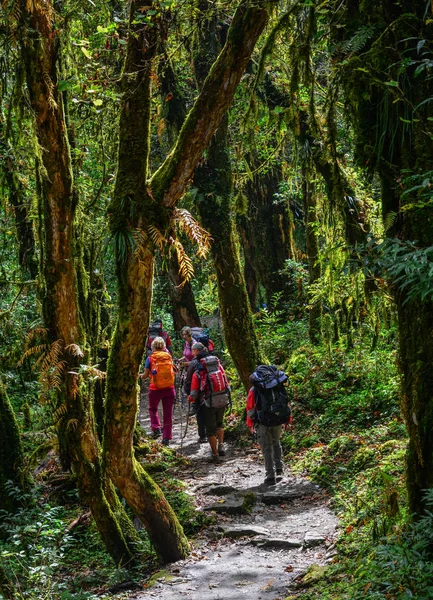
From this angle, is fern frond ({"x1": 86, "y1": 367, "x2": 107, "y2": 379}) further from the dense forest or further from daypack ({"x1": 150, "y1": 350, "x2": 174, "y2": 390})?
daypack ({"x1": 150, "y1": 350, "x2": 174, "y2": 390})

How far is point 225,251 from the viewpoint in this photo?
12930mm

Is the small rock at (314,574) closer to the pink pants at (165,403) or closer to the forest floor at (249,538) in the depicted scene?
the forest floor at (249,538)

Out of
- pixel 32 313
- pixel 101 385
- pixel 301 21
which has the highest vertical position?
pixel 301 21

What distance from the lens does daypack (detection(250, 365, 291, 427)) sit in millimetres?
9727

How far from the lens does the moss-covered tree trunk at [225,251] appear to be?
1291 centimetres

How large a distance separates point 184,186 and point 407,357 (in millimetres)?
3068

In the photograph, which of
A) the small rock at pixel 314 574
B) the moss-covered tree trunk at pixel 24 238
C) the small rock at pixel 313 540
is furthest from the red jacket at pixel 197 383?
the small rock at pixel 314 574

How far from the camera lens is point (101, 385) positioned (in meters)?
10.4

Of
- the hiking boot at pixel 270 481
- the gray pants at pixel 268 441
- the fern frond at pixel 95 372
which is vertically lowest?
the hiking boot at pixel 270 481

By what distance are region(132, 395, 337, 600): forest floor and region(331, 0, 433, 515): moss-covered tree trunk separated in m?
2.55

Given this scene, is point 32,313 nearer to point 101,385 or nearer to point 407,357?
point 101,385

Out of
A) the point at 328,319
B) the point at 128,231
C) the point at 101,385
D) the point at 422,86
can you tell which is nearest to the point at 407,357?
the point at 422,86

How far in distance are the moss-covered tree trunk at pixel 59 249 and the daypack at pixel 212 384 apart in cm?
395

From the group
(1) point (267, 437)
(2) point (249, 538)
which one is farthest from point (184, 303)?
(2) point (249, 538)
